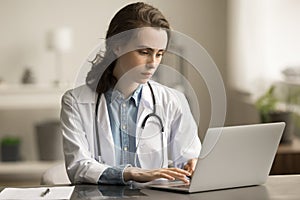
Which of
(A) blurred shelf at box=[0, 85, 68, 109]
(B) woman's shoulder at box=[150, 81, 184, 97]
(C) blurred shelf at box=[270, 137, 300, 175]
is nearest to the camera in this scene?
(B) woman's shoulder at box=[150, 81, 184, 97]

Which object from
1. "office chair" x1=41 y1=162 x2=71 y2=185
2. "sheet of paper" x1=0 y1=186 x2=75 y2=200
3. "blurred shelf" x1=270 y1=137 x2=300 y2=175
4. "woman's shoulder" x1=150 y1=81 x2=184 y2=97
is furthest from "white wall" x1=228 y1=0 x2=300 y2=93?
"sheet of paper" x1=0 y1=186 x2=75 y2=200

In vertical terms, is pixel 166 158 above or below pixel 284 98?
above

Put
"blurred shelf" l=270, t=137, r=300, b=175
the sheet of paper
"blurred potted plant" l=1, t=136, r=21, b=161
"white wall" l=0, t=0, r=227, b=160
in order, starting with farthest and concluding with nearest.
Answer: "white wall" l=0, t=0, r=227, b=160 < "blurred potted plant" l=1, t=136, r=21, b=161 < "blurred shelf" l=270, t=137, r=300, b=175 < the sheet of paper

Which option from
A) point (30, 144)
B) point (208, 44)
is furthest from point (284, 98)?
point (30, 144)

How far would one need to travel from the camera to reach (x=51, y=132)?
505cm

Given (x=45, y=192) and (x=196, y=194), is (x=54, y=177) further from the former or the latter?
(x=196, y=194)

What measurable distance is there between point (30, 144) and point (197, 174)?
3.86m

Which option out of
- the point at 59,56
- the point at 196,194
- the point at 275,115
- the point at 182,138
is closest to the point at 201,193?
the point at 196,194

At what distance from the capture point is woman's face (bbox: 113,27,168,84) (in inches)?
72.1

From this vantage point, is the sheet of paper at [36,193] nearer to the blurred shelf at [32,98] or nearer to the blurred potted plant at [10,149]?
the blurred shelf at [32,98]

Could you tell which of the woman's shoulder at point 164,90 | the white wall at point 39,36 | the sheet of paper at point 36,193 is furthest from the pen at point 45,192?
the white wall at point 39,36

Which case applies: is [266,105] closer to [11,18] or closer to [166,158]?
[166,158]

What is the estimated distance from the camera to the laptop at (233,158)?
170cm

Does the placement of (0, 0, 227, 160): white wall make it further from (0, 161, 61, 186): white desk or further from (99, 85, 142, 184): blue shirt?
(99, 85, 142, 184): blue shirt
